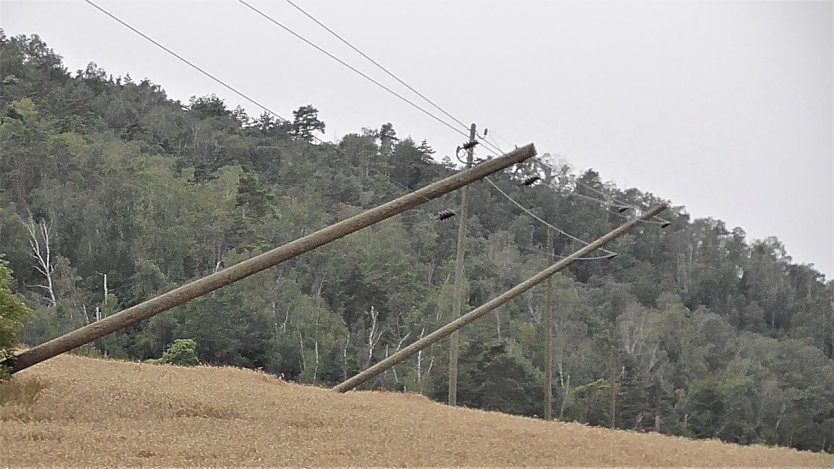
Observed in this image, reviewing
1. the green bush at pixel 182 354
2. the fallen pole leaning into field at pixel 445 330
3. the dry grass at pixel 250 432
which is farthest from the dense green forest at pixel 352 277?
the dry grass at pixel 250 432

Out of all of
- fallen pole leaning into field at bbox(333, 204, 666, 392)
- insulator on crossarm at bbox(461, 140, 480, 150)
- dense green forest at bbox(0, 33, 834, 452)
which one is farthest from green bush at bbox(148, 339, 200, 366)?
insulator on crossarm at bbox(461, 140, 480, 150)

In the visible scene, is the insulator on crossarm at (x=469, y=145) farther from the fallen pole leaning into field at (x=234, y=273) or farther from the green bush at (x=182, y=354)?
the green bush at (x=182, y=354)

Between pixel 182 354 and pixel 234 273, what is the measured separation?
19.9 meters

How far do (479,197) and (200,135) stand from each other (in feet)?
49.5

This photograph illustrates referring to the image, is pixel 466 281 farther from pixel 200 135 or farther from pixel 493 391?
pixel 200 135

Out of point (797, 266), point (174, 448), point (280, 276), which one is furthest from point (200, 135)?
point (174, 448)

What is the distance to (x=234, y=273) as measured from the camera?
38.7 ft

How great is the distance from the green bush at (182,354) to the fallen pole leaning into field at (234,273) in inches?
746

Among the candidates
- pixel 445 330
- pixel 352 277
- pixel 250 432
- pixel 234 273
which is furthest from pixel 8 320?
pixel 352 277

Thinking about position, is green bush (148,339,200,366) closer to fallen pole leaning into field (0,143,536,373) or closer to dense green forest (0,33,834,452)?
dense green forest (0,33,834,452)

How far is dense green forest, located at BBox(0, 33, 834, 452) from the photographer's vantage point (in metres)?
35.2

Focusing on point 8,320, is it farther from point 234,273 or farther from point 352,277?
point 352,277

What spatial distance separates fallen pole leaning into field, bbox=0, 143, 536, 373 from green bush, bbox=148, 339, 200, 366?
1895cm

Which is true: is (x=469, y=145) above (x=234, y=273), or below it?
above
